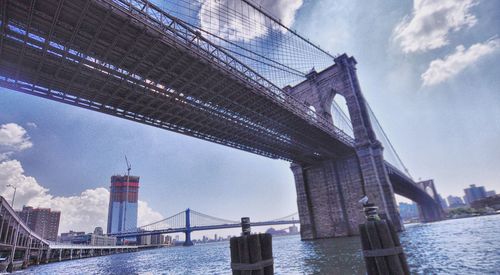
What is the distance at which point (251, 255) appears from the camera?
5215 mm

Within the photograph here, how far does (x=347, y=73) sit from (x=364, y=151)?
529 inches

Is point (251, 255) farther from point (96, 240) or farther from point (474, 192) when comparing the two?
point (474, 192)

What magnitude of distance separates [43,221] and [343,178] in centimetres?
18722

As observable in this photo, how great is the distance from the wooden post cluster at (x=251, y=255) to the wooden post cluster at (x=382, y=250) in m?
1.93

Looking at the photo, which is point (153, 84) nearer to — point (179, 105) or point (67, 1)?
point (179, 105)

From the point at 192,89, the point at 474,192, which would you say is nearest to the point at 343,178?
the point at 192,89

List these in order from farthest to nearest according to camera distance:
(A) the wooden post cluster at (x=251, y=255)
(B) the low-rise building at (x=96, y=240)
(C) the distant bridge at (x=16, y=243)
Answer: (B) the low-rise building at (x=96, y=240) → (C) the distant bridge at (x=16, y=243) → (A) the wooden post cluster at (x=251, y=255)

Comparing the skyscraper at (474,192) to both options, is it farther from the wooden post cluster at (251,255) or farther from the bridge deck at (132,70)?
the wooden post cluster at (251,255)

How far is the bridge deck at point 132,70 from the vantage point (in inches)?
528

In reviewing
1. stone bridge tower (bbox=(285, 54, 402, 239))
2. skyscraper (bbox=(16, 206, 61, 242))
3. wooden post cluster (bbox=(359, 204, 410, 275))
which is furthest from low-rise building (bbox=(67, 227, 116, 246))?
wooden post cluster (bbox=(359, 204, 410, 275))

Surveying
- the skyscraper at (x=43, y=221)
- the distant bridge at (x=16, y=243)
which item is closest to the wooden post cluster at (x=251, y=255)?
the distant bridge at (x=16, y=243)

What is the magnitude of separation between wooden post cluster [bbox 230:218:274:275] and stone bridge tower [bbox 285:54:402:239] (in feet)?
102

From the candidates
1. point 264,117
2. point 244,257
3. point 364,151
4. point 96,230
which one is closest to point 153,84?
point 264,117

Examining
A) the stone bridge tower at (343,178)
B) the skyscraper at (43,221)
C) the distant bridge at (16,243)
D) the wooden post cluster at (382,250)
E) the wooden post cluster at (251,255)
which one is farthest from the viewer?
the skyscraper at (43,221)
